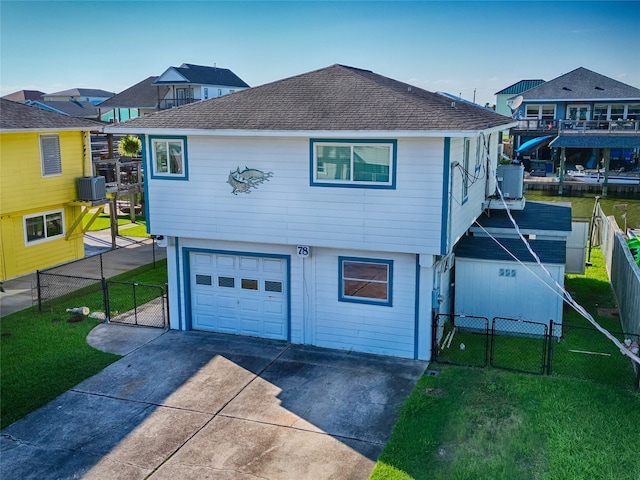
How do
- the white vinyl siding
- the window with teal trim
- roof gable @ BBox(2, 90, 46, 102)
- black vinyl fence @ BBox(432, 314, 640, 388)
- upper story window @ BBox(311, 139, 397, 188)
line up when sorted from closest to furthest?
black vinyl fence @ BBox(432, 314, 640, 388) < the white vinyl siding < upper story window @ BBox(311, 139, 397, 188) < the window with teal trim < roof gable @ BBox(2, 90, 46, 102)

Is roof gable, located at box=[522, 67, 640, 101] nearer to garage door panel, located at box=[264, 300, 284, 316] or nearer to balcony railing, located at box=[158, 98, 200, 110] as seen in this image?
balcony railing, located at box=[158, 98, 200, 110]

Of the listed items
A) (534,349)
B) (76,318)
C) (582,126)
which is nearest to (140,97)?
(582,126)

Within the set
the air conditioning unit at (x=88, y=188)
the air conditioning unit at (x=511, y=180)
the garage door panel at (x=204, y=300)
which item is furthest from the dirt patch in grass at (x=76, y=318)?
the air conditioning unit at (x=511, y=180)

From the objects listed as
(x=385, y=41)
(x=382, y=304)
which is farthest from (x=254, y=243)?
(x=385, y=41)

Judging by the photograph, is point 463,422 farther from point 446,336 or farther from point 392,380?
point 446,336

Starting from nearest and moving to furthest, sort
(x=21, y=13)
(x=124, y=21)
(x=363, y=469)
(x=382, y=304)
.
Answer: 1. (x=363, y=469)
2. (x=382, y=304)
3. (x=21, y=13)
4. (x=124, y=21)

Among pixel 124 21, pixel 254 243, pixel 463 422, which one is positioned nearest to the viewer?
pixel 463 422

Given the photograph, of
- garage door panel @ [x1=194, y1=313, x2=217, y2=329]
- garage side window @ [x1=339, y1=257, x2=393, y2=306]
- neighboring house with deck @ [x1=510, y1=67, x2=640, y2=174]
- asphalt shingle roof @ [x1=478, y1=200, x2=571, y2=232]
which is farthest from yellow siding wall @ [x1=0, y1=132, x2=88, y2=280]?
neighboring house with deck @ [x1=510, y1=67, x2=640, y2=174]
